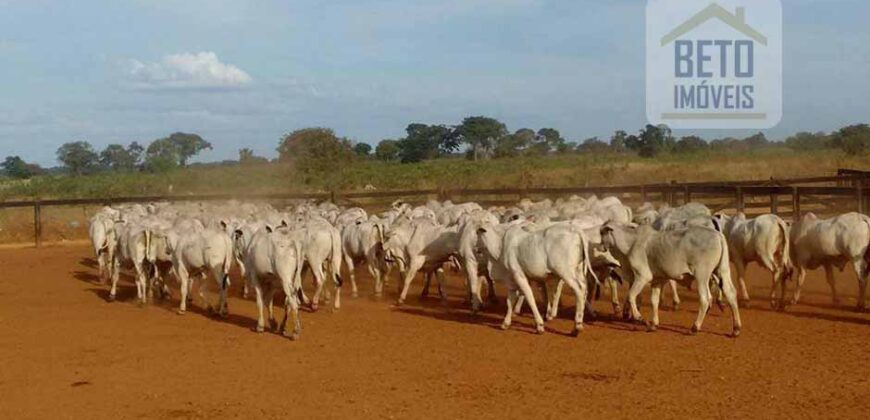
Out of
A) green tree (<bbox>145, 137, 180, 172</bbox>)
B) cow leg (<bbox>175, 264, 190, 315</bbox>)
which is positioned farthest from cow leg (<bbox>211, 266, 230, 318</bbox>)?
green tree (<bbox>145, 137, 180, 172</bbox>)

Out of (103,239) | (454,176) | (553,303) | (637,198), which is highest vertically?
(454,176)

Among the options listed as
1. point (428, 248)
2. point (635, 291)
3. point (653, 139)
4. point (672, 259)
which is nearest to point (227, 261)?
point (428, 248)

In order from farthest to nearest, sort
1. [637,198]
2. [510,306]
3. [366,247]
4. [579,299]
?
[637,198], [366,247], [510,306], [579,299]

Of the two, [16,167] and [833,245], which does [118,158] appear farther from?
[833,245]

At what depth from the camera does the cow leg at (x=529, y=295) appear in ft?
45.9

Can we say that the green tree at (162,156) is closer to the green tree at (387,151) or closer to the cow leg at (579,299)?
the green tree at (387,151)

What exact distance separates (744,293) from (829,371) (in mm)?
5555

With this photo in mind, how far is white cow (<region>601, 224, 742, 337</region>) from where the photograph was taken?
534 inches

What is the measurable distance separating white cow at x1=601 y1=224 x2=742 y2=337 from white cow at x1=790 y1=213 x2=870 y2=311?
269cm

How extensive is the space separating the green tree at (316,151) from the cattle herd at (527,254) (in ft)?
110

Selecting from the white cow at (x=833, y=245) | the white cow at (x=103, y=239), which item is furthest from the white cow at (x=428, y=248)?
the white cow at (x=103, y=239)

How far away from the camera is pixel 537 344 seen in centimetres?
1321

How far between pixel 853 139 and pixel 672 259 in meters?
48.7

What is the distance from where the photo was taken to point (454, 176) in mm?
53750
